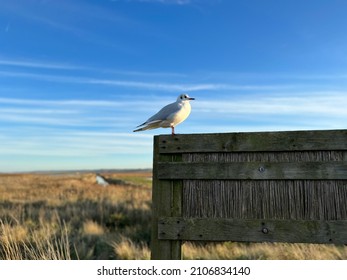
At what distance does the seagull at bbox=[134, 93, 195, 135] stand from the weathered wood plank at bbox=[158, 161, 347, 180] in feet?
1.67

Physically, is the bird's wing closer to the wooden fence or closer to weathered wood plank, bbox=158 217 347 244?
the wooden fence

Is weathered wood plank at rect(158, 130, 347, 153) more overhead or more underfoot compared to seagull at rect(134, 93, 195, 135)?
more underfoot

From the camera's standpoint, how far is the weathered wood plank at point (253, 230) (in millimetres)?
3918

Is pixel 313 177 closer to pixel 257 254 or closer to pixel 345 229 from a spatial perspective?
pixel 345 229

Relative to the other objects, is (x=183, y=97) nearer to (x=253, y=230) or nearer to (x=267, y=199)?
(x=267, y=199)

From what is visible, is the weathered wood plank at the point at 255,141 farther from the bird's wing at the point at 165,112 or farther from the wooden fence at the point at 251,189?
the bird's wing at the point at 165,112

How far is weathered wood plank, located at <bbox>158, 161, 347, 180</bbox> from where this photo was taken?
3.96 metres

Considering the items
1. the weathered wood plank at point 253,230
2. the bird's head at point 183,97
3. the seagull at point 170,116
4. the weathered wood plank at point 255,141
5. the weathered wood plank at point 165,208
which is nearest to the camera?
the weathered wood plank at point 253,230

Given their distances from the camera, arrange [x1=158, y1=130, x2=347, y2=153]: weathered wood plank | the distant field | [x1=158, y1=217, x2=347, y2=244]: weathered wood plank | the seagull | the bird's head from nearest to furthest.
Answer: [x1=158, y1=217, x2=347, y2=244]: weathered wood plank
[x1=158, y1=130, x2=347, y2=153]: weathered wood plank
the seagull
the bird's head
the distant field

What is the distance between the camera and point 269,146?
4.13 m

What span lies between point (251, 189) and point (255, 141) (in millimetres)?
523

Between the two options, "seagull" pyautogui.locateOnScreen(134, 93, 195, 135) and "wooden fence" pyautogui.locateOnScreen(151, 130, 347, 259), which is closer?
"wooden fence" pyautogui.locateOnScreen(151, 130, 347, 259)

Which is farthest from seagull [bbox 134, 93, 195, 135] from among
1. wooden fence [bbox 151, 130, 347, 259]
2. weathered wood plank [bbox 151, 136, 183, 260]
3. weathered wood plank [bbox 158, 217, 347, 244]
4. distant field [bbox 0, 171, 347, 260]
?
distant field [bbox 0, 171, 347, 260]

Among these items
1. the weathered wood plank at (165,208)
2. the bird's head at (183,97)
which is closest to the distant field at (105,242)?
the weathered wood plank at (165,208)
